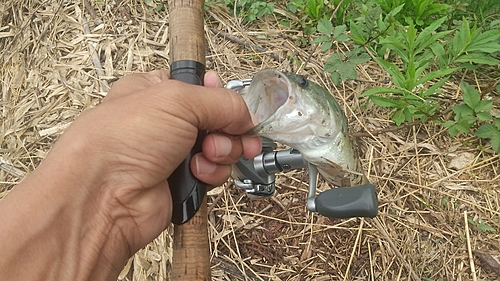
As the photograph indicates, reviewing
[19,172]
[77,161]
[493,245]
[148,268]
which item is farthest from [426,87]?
[19,172]

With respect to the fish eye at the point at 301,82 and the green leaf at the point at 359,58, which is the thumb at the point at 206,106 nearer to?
the fish eye at the point at 301,82

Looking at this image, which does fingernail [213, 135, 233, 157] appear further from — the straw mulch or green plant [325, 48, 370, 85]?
green plant [325, 48, 370, 85]

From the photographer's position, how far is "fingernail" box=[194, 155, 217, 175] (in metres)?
1.48

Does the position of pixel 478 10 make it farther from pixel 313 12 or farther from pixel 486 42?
pixel 313 12

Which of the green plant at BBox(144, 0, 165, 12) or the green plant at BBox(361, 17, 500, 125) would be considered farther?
the green plant at BBox(144, 0, 165, 12)

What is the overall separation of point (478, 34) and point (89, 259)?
7.53 feet

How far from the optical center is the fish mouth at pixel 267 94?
135cm

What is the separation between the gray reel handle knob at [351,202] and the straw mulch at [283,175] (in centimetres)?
111

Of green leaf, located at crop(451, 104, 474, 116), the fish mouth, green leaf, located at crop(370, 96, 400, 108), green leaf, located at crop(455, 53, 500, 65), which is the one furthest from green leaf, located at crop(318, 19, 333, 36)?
the fish mouth

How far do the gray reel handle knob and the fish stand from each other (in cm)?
15

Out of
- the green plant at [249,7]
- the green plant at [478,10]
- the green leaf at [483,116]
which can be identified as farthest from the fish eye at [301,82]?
the green plant at [478,10]

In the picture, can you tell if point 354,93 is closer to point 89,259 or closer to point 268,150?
point 268,150

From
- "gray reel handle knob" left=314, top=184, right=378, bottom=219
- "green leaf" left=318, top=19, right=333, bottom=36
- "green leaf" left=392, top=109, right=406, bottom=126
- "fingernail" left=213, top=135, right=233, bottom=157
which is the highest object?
"fingernail" left=213, top=135, right=233, bottom=157

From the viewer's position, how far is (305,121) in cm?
140
